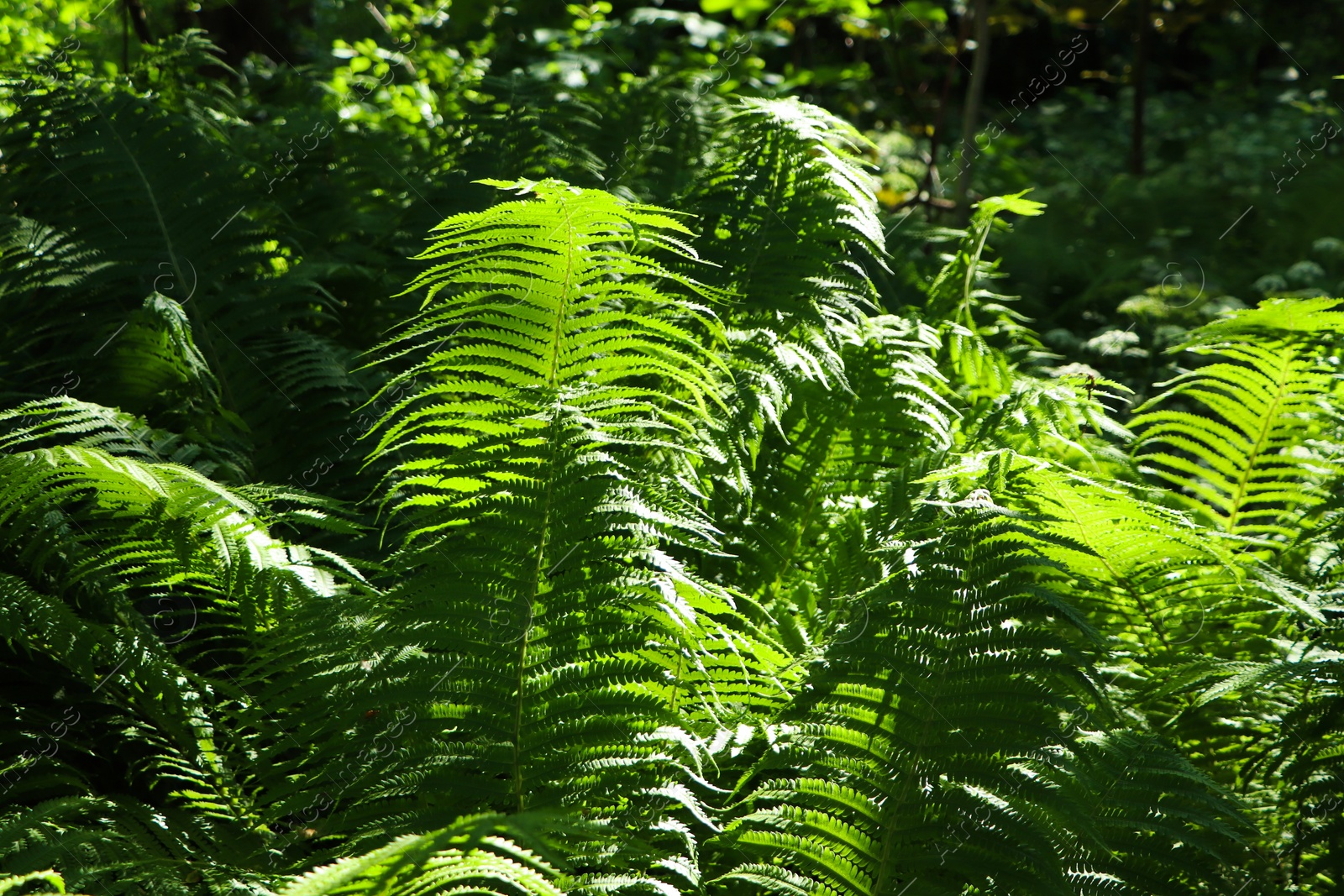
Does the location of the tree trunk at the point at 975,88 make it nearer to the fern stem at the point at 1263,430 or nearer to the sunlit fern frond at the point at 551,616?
the fern stem at the point at 1263,430

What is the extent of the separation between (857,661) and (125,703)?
112 centimetres

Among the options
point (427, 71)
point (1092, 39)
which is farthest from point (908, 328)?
point (1092, 39)

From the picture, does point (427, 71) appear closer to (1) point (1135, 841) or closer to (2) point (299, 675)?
Result: (2) point (299, 675)

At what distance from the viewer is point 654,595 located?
4.23 feet

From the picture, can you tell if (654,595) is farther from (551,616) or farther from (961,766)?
(961,766)

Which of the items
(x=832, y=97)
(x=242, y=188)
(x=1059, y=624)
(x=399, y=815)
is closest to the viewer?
(x=399, y=815)

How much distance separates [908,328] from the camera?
209 centimetres

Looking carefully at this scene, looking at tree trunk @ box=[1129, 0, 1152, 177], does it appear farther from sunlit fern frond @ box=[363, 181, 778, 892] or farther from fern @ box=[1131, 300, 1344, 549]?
sunlit fern frond @ box=[363, 181, 778, 892]

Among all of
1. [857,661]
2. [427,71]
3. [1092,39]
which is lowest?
[857,661]

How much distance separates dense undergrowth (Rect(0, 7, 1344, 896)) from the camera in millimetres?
1298

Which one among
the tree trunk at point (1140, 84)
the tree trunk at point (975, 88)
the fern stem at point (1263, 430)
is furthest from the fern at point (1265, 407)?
the tree trunk at point (1140, 84)

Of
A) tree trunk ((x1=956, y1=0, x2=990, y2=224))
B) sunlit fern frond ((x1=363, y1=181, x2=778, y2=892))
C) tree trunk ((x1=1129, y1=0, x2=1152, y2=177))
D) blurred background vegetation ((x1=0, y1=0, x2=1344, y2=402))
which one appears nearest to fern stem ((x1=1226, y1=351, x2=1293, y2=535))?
blurred background vegetation ((x1=0, y1=0, x2=1344, y2=402))

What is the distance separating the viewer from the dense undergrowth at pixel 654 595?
1298 millimetres

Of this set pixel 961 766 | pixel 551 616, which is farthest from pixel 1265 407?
pixel 551 616
